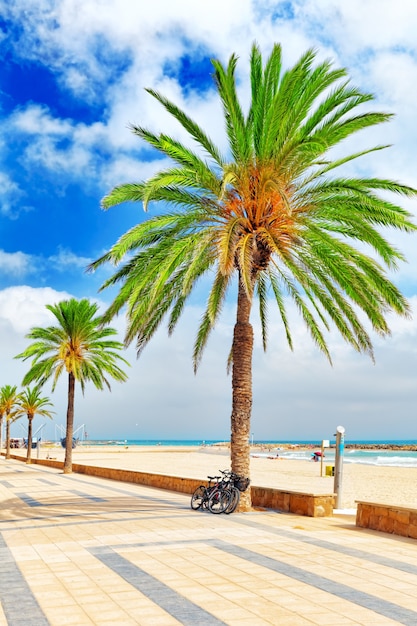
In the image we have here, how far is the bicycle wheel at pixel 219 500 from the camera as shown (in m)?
13.9

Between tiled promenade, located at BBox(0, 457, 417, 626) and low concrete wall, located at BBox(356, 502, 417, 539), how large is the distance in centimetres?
27

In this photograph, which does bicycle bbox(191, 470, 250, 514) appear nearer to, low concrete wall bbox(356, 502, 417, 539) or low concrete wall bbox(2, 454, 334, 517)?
low concrete wall bbox(2, 454, 334, 517)

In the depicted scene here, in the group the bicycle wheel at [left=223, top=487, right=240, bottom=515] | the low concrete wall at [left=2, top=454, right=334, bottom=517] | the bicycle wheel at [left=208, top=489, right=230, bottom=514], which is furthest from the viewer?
the bicycle wheel at [left=208, top=489, right=230, bottom=514]

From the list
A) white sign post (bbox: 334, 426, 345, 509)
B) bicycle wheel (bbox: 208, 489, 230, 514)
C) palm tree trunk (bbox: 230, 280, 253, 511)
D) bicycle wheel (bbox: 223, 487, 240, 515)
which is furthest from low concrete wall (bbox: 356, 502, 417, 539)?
palm tree trunk (bbox: 230, 280, 253, 511)

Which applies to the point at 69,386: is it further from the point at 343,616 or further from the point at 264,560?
the point at 343,616

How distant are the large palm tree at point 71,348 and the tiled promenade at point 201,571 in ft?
59.7

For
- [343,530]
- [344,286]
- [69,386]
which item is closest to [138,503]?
[343,530]

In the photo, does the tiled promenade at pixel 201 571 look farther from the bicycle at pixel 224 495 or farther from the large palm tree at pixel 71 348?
the large palm tree at pixel 71 348

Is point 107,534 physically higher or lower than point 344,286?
lower

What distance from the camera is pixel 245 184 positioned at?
13.9 m

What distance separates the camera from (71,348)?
104ft

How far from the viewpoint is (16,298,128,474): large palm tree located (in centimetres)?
3128

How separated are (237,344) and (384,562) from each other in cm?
701

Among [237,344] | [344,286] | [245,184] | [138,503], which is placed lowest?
[138,503]
